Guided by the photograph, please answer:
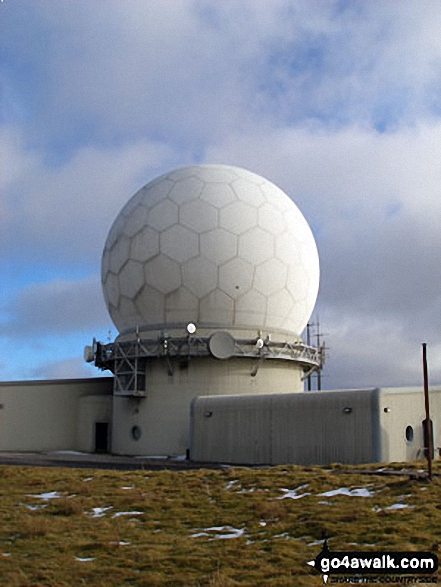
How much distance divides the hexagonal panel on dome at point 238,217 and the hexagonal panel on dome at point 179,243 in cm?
A: 161

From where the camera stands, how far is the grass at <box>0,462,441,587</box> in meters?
9.05

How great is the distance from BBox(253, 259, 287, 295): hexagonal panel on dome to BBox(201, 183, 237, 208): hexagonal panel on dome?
11.6ft

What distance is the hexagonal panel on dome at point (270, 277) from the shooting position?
3111 cm

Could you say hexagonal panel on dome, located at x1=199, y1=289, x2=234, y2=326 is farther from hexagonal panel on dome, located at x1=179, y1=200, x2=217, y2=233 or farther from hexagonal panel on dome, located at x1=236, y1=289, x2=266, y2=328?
hexagonal panel on dome, located at x1=179, y1=200, x2=217, y2=233

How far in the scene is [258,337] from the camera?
30969mm

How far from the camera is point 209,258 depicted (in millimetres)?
30625

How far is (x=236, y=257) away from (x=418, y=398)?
10.4 metres

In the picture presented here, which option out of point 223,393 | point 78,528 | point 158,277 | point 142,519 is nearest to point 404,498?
point 142,519

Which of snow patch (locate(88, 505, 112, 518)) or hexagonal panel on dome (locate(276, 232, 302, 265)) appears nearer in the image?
snow patch (locate(88, 505, 112, 518))

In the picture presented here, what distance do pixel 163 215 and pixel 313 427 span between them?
1267 cm

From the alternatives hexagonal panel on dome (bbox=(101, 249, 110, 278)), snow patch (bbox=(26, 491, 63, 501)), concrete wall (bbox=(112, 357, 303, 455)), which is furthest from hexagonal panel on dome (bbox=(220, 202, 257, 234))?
snow patch (bbox=(26, 491, 63, 501))

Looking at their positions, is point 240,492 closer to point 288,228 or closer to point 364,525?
point 364,525

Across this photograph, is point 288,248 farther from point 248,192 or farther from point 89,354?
point 89,354

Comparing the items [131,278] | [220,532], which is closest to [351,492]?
[220,532]
